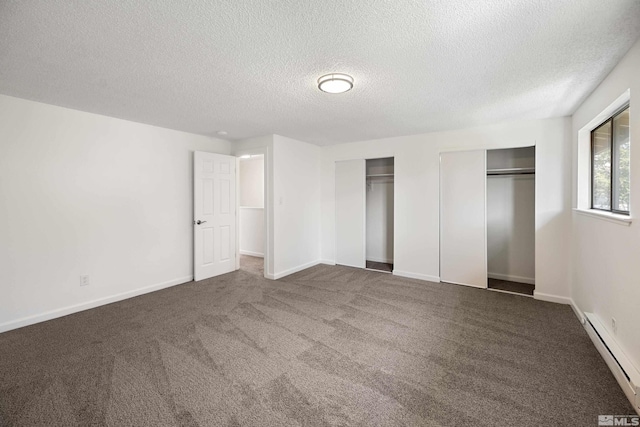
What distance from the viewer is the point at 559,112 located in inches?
131

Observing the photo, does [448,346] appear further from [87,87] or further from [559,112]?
[87,87]

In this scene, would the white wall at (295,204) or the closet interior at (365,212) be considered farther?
the closet interior at (365,212)

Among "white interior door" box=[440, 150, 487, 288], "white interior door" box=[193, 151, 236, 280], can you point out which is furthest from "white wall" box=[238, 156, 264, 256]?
"white interior door" box=[440, 150, 487, 288]

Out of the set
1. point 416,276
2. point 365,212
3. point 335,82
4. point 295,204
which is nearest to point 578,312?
point 416,276

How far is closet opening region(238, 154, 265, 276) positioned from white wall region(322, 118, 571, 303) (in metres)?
1.61

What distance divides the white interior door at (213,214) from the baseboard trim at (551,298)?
467 centimetres

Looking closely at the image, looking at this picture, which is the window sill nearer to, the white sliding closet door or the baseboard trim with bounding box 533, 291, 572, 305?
the baseboard trim with bounding box 533, 291, 572, 305

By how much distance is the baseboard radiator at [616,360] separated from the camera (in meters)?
1.73

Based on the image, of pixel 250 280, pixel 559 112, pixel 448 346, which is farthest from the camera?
pixel 250 280

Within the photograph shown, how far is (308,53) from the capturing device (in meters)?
1.98

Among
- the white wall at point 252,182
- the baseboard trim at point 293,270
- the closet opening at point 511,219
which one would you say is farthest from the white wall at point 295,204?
the closet opening at point 511,219

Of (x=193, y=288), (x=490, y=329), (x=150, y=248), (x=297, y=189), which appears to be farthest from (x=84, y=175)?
(x=490, y=329)

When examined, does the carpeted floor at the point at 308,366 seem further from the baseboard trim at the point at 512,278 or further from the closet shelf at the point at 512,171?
the closet shelf at the point at 512,171

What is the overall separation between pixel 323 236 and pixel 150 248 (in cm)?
305
